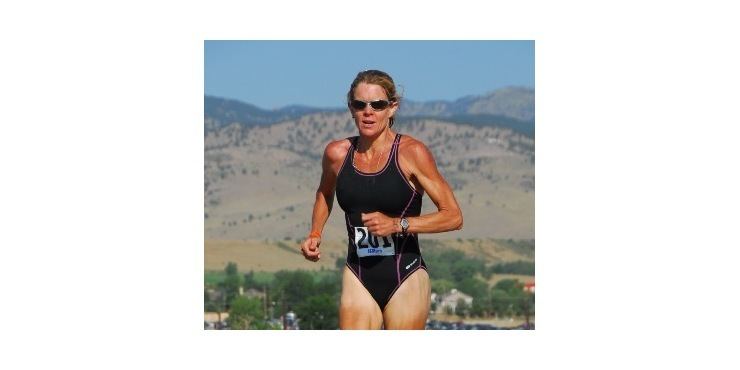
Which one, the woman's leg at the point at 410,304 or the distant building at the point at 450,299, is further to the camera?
the distant building at the point at 450,299

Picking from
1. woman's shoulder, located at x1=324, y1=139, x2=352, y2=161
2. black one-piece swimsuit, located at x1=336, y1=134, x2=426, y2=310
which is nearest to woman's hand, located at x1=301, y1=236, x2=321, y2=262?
black one-piece swimsuit, located at x1=336, y1=134, x2=426, y2=310

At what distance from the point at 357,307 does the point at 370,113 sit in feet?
5.43

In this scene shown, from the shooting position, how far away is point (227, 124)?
10469 centimetres

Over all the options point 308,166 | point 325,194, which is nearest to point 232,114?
point 308,166

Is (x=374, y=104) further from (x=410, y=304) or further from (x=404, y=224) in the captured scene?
(x=410, y=304)

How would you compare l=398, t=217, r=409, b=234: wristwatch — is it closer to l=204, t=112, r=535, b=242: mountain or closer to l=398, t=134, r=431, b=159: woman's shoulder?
l=398, t=134, r=431, b=159: woman's shoulder

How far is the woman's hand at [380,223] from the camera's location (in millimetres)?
10805

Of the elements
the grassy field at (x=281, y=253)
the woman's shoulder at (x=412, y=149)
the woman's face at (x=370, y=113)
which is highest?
the woman's face at (x=370, y=113)

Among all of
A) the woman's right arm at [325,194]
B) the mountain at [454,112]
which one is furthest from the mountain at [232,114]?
the woman's right arm at [325,194]

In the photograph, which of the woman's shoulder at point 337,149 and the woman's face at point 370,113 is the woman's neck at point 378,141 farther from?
the woman's shoulder at point 337,149

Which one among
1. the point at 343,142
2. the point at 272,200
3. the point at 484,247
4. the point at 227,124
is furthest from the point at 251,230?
the point at 343,142

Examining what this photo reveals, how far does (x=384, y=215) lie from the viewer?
10.9m

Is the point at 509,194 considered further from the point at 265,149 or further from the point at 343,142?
the point at 343,142

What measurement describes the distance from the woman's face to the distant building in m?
60.4
